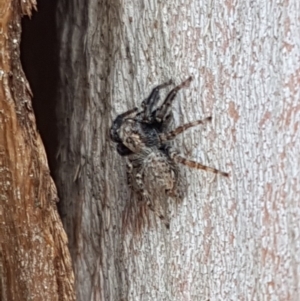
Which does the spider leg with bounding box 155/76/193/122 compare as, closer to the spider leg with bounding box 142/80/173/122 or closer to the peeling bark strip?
the spider leg with bounding box 142/80/173/122

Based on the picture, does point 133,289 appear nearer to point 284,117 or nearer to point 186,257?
point 186,257

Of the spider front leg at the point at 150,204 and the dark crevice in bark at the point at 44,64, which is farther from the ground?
the dark crevice in bark at the point at 44,64

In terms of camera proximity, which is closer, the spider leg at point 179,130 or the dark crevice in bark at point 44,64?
the spider leg at point 179,130

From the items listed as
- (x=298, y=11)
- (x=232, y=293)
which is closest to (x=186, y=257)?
(x=232, y=293)

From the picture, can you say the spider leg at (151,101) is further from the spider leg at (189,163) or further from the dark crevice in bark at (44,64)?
the dark crevice in bark at (44,64)

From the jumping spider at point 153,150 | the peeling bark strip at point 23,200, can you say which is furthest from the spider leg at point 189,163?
the peeling bark strip at point 23,200

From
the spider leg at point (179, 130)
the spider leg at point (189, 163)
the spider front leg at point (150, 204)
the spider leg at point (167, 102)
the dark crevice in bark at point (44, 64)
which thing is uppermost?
the dark crevice in bark at point (44, 64)
